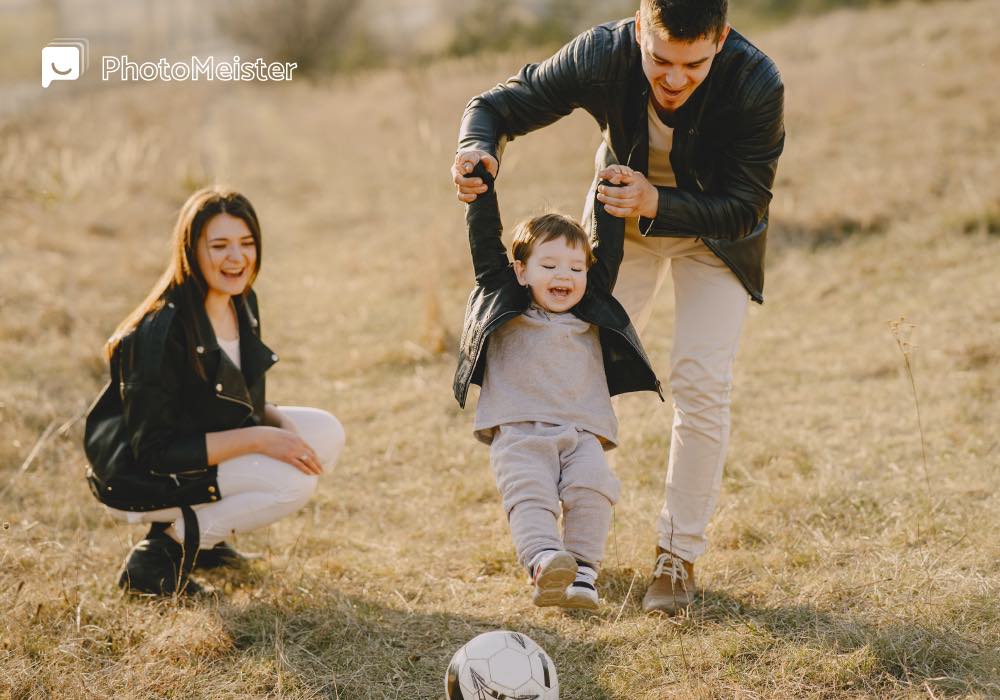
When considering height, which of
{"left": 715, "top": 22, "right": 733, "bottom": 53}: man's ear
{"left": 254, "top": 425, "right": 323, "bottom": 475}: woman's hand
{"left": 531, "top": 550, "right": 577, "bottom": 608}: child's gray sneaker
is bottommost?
{"left": 531, "top": 550, "right": 577, "bottom": 608}: child's gray sneaker

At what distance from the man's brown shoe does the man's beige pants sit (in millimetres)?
42

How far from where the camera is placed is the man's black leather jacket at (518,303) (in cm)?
338

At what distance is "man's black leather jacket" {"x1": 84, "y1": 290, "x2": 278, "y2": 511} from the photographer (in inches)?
143

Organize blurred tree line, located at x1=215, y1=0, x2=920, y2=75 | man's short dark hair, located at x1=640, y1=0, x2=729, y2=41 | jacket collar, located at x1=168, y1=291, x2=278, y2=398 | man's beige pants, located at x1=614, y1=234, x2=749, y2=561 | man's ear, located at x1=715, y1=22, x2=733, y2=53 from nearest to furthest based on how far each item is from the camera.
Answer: man's short dark hair, located at x1=640, y1=0, x2=729, y2=41
man's ear, located at x1=715, y1=22, x2=733, y2=53
man's beige pants, located at x1=614, y1=234, x2=749, y2=561
jacket collar, located at x1=168, y1=291, x2=278, y2=398
blurred tree line, located at x1=215, y1=0, x2=920, y2=75

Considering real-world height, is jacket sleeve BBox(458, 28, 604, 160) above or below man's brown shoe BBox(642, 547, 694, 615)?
above

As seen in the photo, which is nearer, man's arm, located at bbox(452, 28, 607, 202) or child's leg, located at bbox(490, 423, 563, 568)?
child's leg, located at bbox(490, 423, 563, 568)

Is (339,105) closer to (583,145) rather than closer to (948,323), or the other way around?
(583,145)

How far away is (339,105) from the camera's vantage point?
18.3m

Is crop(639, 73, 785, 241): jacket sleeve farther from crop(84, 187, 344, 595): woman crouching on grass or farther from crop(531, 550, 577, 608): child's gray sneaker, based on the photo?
crop(84, 187, 344, 595): woman crouching on grass

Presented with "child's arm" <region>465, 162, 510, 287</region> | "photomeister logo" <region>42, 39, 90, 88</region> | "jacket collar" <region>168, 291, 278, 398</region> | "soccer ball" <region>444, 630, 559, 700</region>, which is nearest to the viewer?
"soccer ball" <region>444, 630, 559, 700</region>

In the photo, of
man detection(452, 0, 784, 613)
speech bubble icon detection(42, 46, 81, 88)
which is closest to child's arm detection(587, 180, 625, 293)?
man detection(452, 0, 784, 613)

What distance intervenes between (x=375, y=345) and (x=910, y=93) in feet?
26.1

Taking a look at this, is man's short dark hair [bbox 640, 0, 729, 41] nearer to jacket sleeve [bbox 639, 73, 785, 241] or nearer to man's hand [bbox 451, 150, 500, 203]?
jacket sleeve [bbox 639, 73, 785, 241]

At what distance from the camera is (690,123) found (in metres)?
3.37
